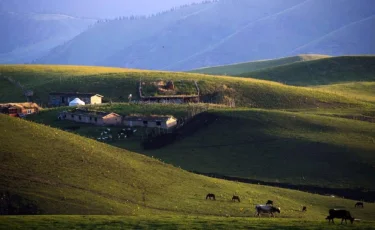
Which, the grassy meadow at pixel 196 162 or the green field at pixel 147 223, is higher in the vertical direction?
Result: the grassy meadow at pixel 196 162

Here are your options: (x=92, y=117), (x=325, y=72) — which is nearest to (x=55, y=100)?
(x=92, y=117)

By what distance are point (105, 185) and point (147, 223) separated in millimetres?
11436

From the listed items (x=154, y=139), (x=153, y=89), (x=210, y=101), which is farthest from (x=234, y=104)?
(x=154, y=139)

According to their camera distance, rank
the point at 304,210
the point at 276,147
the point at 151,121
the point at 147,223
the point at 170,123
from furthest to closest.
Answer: the point at 151,121 < the point at 170,123 < the point at 276,147 < the point at 304,210 < the point at 147,223

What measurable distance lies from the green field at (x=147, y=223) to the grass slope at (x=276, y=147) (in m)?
25.5

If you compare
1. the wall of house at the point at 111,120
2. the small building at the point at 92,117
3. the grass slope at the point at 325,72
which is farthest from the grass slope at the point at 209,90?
the grass slope at the point at 325,72

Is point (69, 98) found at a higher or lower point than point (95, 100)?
higher

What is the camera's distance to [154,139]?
77.6m

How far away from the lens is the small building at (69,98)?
334 feet

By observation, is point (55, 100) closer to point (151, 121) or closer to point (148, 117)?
point (148, 117)

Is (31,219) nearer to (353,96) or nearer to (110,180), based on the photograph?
(110,180)

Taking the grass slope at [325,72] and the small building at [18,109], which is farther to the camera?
the grass slope at [325,72]

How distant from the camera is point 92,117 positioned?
285 feet

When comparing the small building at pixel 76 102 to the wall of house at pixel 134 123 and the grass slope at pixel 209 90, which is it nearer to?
the grass slope at pixel 209 90
